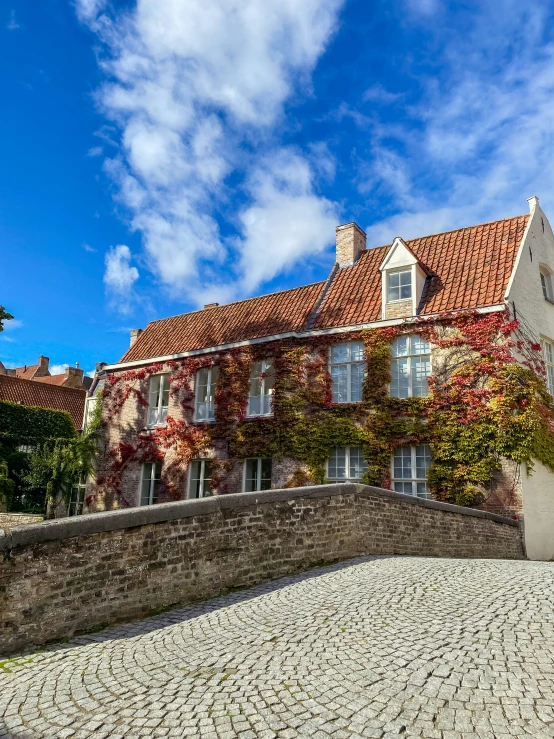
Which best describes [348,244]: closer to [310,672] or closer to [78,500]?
[78,500]

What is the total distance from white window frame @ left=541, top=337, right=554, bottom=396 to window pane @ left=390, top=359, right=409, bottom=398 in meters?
4.65

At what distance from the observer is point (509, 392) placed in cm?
1551

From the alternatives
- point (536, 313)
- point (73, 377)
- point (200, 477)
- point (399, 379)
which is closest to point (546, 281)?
point (536, 313)

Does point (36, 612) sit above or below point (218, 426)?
below

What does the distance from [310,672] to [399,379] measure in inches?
537

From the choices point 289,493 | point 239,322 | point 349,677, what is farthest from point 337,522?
point 239,322

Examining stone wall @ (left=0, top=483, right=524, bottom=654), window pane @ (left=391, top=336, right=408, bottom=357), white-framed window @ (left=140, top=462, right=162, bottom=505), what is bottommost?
stone wall @ (left=0, top=483, right=524, bottom=654)

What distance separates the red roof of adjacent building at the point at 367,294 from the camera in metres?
17.4

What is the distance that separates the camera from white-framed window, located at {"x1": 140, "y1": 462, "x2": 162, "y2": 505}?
72.6 feet

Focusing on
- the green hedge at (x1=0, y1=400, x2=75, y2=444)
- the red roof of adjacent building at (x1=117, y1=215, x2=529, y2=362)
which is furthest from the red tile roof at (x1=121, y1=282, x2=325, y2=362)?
the green hedge at (x1=0, y1=400, x2=75, y2=444)

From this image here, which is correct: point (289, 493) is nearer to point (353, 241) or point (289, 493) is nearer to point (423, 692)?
point (423, 692)

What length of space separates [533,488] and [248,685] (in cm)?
1343

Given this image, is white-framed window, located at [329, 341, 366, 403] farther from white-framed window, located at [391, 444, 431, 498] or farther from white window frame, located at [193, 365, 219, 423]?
white window frame, located at [193, 365, 219, 423]

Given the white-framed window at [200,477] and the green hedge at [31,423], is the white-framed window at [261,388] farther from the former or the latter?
the green hedge at [31,423]
